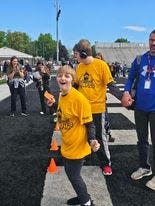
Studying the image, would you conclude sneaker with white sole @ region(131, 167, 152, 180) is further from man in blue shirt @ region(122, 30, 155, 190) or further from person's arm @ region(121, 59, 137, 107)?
person's arm @ region(121, 59, 137, 107)

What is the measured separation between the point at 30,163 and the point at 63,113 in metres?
2.51

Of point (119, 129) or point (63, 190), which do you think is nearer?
point (63, 190)

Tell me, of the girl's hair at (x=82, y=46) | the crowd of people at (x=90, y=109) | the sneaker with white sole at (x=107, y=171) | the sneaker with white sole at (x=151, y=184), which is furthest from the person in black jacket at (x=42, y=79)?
the sneaker with white sole at (x=151, y=184)

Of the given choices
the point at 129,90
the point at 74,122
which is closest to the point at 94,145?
the point at 74,122

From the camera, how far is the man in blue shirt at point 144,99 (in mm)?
5500

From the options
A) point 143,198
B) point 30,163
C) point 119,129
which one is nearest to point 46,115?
point 119,129

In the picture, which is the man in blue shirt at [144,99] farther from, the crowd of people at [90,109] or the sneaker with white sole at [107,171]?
the sneaker with white sole at [107,171]

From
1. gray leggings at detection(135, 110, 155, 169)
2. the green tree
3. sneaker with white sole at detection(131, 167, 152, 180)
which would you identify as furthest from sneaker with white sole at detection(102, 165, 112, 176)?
the green tree

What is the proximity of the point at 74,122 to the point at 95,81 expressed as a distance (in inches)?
62.0

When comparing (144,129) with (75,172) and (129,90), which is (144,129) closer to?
(129,90)

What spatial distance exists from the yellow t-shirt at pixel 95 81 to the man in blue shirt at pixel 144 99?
0.39m

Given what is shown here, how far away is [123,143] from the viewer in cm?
827

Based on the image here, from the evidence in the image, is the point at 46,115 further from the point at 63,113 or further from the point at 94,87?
the point at 63,113

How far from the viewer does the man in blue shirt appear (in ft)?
18.0
